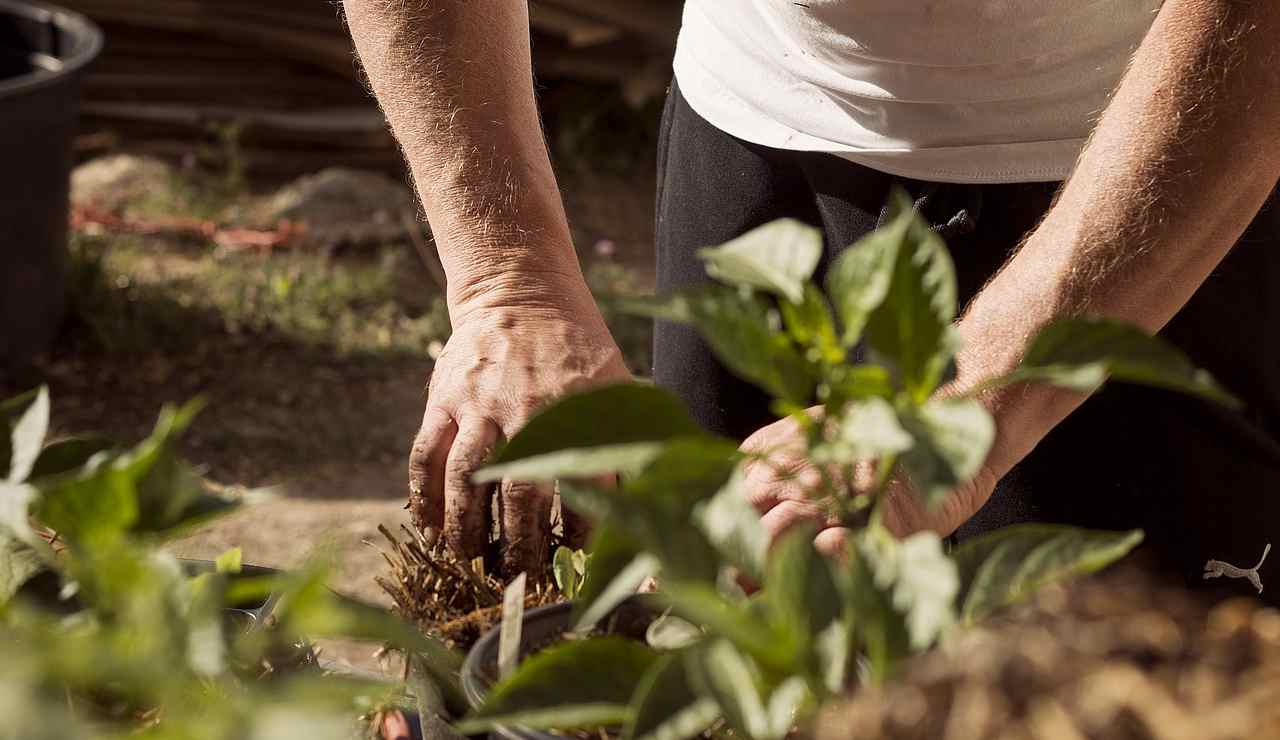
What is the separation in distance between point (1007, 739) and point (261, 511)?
3228 millimetres

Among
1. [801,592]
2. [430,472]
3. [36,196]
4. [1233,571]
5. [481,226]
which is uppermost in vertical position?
[801,592]

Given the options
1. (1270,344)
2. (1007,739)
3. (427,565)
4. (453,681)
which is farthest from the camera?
(1270,344)

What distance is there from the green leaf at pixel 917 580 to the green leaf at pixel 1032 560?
0.06m

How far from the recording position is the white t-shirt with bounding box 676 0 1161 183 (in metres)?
1.35

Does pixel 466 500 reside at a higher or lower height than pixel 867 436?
lower

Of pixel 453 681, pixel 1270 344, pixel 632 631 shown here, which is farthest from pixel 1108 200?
pixel 453 681

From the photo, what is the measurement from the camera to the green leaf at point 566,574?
0.96 meters

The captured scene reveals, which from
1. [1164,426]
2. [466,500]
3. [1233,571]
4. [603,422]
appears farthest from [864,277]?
[1233,571]

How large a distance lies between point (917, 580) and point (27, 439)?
1.33 ft

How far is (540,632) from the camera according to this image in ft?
2.57

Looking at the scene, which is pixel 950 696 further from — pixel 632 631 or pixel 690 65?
pixel 690 65

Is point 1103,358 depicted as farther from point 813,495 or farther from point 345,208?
point 345,208

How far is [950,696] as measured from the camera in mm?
476

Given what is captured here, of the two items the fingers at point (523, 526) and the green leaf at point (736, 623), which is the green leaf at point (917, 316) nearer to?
the green leaf at point (736, 623)
